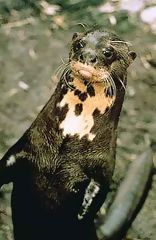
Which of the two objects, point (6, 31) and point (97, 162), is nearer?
point (97, 162)

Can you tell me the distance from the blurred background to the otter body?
1.74 feet

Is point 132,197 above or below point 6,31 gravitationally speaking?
below

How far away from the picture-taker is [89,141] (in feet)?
9.48

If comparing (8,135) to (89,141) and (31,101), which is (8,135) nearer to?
(31,101)

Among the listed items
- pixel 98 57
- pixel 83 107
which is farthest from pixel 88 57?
pixel 83 107

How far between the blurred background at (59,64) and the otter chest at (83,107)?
0.94 m

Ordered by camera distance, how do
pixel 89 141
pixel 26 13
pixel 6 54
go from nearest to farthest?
pixel 89 141 < pixel 6 54 < pixel 26 13

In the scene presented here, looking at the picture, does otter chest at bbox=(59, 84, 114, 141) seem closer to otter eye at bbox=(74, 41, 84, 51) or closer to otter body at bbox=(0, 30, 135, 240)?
otter body at bbox=(0, 30, 135, 240)

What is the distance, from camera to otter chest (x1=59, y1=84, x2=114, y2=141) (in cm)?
274

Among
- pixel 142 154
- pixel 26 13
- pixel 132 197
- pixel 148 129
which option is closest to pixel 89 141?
pixel 132 197

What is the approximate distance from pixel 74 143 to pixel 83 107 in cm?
19

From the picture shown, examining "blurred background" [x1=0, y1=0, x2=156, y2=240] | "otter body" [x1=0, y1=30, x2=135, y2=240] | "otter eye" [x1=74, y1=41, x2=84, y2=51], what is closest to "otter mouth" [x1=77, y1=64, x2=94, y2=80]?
"otter body" [x1=0, y1=30, x2=135, y2=240]

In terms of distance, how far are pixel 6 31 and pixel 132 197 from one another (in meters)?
1.74

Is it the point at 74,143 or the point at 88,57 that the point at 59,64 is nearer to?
the point at 74,143
